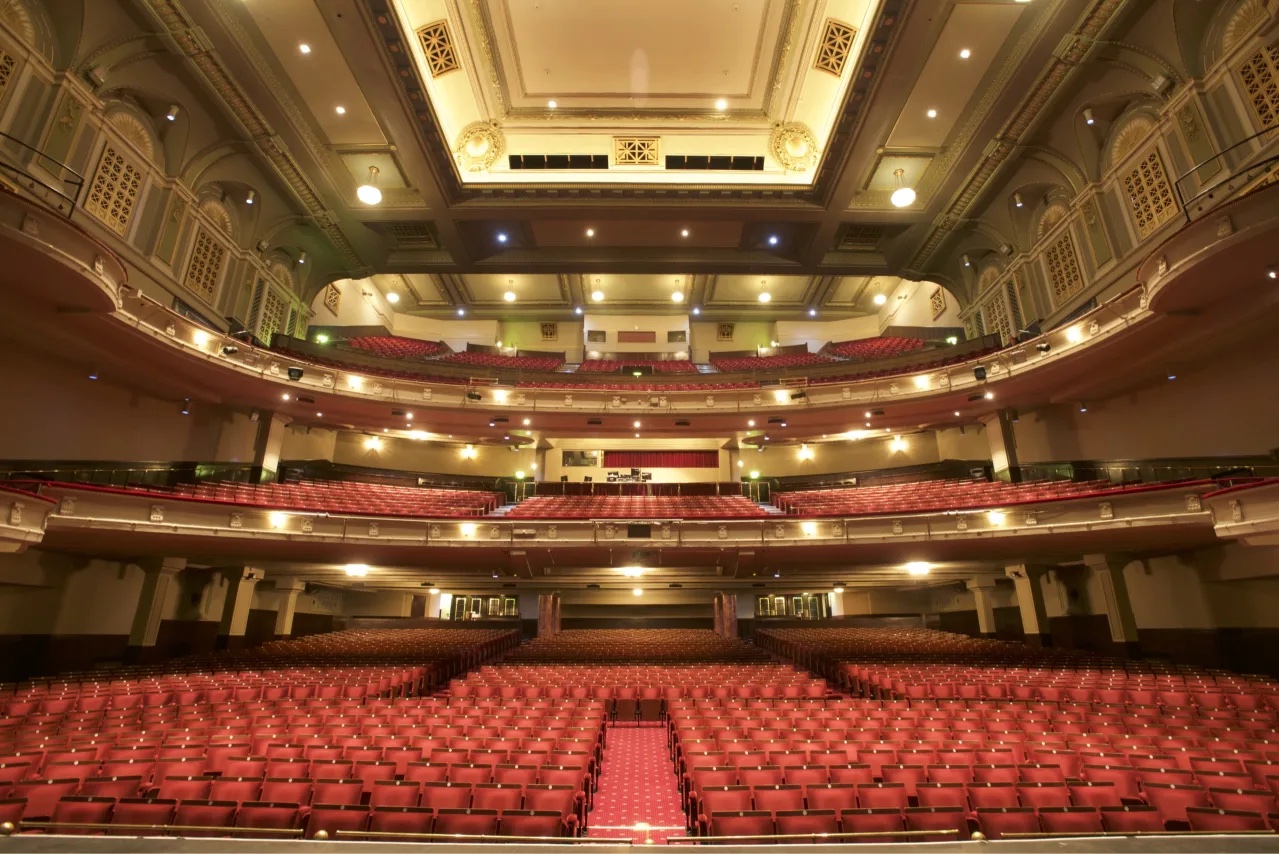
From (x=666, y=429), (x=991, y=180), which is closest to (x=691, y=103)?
(x=991, y=180)

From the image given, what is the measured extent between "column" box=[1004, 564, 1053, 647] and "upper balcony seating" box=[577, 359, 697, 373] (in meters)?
11.5

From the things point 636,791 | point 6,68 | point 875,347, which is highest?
point 875,347

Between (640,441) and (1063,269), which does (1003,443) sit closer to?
(1063,269)

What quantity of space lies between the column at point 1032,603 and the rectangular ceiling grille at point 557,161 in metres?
13.8

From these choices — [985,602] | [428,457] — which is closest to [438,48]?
[428,457]

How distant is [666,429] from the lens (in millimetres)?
16703

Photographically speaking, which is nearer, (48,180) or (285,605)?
(48,180)

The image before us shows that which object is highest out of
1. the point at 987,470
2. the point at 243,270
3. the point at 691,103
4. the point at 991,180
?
the point at 691,103

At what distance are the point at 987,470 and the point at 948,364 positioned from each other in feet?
10.7

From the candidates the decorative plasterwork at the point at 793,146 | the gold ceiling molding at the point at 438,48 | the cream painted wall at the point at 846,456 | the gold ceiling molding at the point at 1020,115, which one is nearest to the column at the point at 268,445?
the gold ceiling molding at the point at 438,48

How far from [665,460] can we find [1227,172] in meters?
14.0

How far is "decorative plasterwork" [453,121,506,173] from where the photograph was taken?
14.5m

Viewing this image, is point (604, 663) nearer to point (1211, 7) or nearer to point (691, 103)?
point (691, 103)

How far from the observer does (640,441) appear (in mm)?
19203
